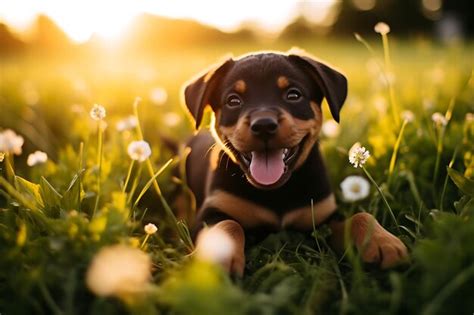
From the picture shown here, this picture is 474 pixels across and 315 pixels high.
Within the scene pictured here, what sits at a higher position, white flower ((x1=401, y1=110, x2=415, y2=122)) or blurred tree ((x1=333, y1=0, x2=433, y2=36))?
white flower ((x1=401, y1=110, x2=415, y2=122))

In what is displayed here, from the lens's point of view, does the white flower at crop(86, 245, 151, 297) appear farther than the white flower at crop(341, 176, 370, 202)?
No

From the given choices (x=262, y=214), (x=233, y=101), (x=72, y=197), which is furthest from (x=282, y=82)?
(x=72, y=197)

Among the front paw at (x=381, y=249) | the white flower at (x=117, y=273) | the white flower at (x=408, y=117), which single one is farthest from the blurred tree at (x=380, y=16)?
the white flower at (x=117, y=273)

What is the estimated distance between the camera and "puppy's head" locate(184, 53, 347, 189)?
2.97 metres

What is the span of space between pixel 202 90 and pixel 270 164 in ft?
2.23

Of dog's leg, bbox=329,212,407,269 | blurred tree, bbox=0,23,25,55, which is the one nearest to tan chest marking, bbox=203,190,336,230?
dog's leg, bbox=329,212,407,269

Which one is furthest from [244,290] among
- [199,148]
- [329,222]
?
[199,148]

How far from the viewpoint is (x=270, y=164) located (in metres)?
3.07

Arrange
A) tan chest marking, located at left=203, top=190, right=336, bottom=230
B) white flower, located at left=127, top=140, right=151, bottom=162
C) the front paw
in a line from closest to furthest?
the front paw
white flower, located at left=127, top=140, right=151, bottom=162
tan chest marking, located at left=203, top=190, right=336, bottom=230

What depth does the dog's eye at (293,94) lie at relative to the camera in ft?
10.6

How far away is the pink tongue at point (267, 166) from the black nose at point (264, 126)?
221 mm

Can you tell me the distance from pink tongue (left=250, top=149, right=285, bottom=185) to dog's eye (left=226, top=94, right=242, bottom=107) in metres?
0.36

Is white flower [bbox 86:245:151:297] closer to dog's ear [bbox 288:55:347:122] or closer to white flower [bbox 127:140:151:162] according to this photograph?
white flower [bbox 127:140:151:162]

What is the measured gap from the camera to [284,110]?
3.09 metres
